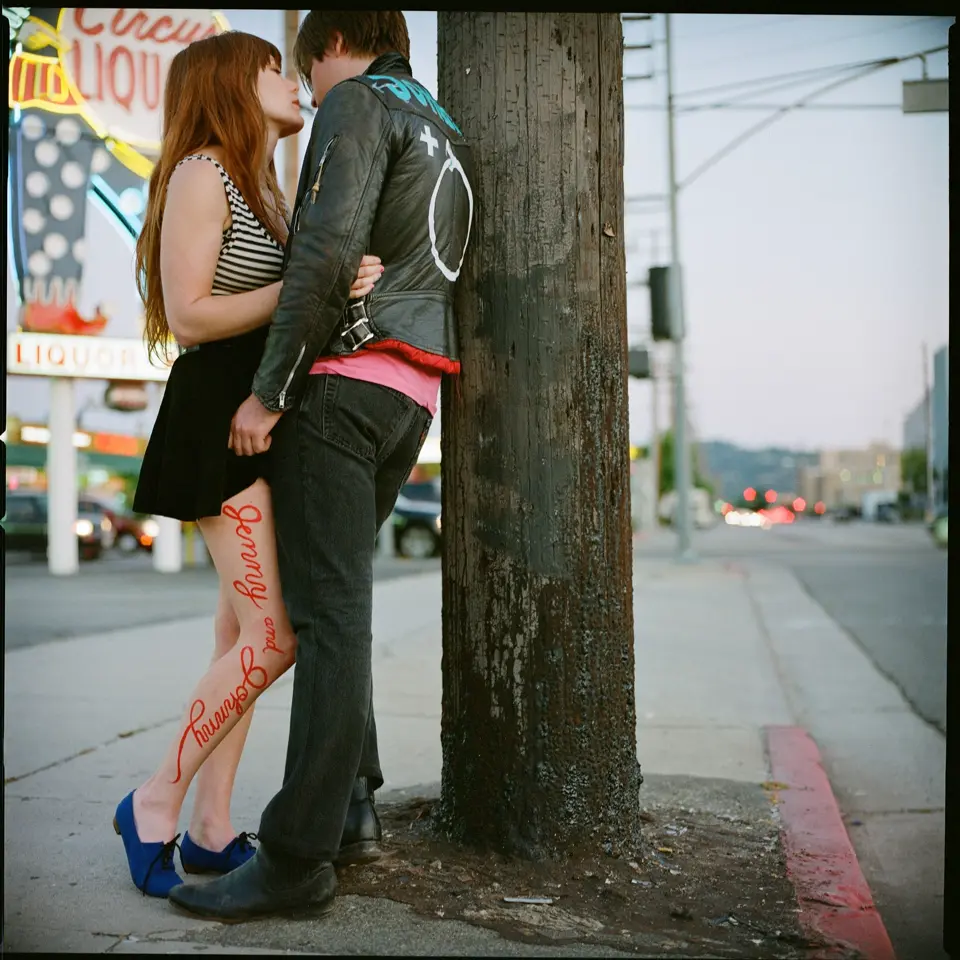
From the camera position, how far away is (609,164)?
250cm

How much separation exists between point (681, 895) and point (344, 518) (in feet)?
3.59

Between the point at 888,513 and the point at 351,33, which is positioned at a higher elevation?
the point at 351,33

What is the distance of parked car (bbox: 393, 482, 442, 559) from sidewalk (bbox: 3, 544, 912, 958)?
39.4 feet

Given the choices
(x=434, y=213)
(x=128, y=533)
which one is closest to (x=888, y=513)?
(x=128, y=533)

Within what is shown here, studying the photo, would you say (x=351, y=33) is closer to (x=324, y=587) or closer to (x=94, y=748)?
(x=324, y=587)

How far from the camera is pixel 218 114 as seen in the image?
232 centimetres

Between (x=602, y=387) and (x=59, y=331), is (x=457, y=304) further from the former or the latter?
(x=59, y=331)

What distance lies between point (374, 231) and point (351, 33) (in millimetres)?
480

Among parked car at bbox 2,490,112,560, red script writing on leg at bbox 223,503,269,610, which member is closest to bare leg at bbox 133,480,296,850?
red script writing on leg at bbox 223,503,269,610

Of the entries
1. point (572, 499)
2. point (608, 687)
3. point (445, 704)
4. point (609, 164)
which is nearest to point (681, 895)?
point (608, 687)

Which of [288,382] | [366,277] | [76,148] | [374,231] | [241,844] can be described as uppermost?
[76,148]

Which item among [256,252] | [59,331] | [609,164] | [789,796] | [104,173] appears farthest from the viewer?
[59,331]

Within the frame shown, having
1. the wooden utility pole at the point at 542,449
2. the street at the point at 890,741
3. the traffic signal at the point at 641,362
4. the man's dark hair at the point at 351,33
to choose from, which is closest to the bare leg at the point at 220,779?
A: the wooden utility pole at the point at 542,449

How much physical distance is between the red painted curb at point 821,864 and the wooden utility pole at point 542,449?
0.43 m
